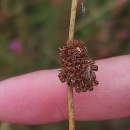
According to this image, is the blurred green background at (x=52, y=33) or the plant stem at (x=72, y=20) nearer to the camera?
the plant stem at (x=72, y=20)

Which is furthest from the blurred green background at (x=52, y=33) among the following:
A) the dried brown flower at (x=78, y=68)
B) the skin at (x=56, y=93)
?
the dried brown flower at (x=78, y=68)

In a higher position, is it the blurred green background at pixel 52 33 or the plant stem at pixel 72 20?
the blurred green background at pixel 52 33

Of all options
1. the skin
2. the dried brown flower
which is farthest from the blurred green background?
the dried brown flower

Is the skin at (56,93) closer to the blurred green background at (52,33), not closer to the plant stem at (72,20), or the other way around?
the plant stem at (72,20)

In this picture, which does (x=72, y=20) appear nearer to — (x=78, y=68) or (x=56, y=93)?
(x=78, y=68)

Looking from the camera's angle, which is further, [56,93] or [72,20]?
[56,93]

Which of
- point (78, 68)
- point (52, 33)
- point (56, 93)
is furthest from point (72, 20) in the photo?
point (52, 33)

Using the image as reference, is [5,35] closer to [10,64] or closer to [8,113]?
A: [10,64]
